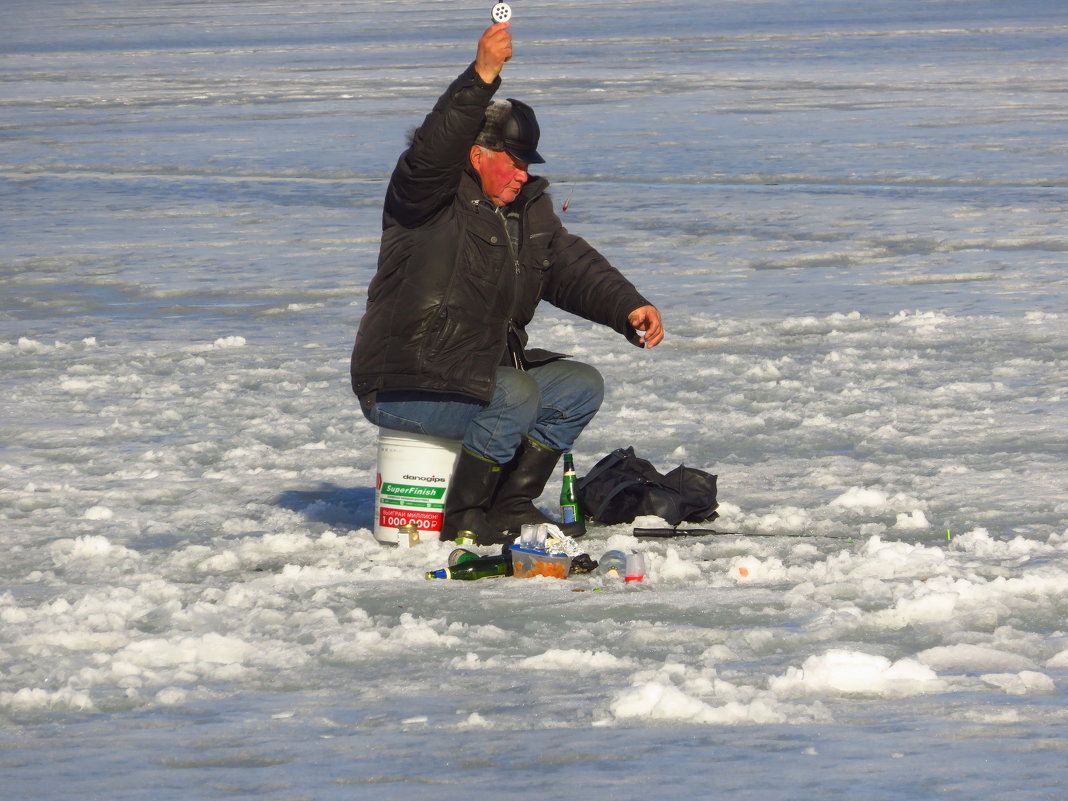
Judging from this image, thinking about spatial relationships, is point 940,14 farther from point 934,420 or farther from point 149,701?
point 149,701

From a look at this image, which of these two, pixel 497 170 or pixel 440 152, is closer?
pixel 440 152

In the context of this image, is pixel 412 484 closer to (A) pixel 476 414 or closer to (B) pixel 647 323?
(A) pixel 476 414

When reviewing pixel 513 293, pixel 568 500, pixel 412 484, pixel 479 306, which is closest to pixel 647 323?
pixel 513 293

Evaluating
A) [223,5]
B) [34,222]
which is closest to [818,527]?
[34,222]

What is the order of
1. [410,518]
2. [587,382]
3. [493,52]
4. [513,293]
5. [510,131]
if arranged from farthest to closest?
1. [587,382]
2. [410,518]
3. [513,293]
4. [510,131]
5. [493,52]

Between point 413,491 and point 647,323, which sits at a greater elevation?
point 647,323

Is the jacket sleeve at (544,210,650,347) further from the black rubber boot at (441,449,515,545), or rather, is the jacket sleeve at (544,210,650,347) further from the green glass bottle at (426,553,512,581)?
the green glass bottle at (426,553,512,581)

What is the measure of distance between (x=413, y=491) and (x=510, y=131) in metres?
1.30

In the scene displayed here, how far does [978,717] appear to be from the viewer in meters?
3.90

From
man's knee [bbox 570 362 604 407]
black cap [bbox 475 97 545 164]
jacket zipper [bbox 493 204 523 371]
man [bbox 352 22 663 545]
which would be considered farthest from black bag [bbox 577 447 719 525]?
black cap [bbox 475 97 545 164]

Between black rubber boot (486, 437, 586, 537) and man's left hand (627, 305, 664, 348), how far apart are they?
57 centimetres

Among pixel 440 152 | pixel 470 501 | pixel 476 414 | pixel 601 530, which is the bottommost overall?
pixel 601 530

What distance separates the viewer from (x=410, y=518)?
568 centimetres

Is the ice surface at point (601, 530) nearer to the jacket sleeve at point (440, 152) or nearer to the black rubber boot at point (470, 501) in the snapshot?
the black rubber boot at point (470, 501)
